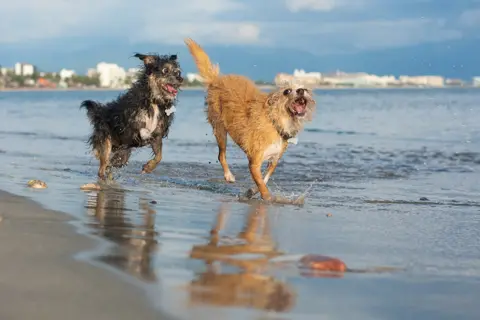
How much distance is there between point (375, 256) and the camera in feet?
16.8

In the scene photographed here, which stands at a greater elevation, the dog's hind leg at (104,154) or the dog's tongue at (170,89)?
the dog's tongue at (170,89)

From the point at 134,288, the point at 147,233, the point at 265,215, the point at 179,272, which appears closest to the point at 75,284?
the point at 134,288

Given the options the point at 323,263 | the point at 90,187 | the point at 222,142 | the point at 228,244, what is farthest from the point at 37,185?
the point at 323,263

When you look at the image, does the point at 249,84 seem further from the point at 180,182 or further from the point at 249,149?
the point at 180,182

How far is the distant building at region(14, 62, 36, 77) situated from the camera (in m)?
107

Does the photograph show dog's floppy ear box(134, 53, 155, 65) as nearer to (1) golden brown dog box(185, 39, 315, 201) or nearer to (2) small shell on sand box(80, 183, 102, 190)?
(1) golden brown dog box(185, 39, 315, 201)

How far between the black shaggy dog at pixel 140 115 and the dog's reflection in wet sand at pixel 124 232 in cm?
147

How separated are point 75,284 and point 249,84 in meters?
5.47

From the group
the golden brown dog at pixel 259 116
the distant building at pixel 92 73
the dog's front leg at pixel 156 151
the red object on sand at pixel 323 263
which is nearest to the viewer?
the red object on sand at pixel 323 263

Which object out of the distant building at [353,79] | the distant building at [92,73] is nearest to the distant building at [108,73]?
the distant building at [92,73]

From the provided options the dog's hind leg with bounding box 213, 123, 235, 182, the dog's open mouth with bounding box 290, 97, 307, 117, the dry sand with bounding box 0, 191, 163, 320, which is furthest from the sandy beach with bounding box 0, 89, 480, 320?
the dog's open mouth with bounding box 290, 97, 307, 117

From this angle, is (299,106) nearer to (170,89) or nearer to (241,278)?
(170,89)

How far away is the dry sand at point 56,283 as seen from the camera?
341 cm

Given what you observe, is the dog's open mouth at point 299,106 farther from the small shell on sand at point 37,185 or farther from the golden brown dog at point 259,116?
the small shell on sand at point 37,185
